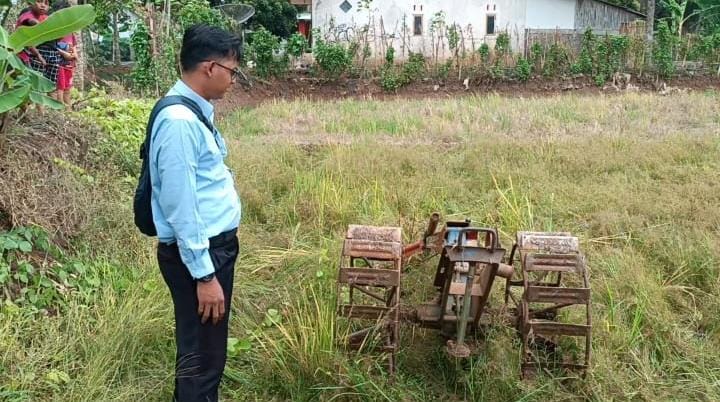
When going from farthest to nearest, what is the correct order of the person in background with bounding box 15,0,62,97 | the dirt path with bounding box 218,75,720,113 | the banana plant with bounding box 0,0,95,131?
1. the dirt path with bounding box 218,75,720,113
2. the person in background with bounding box 15,0,62,97
3. the banana plant with bounding box 0,0,95,131

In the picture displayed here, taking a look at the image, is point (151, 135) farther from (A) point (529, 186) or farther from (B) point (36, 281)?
(A) point (529, 186)

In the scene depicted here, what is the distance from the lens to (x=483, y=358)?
9.91 ft

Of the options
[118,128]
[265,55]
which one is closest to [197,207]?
[118,128]

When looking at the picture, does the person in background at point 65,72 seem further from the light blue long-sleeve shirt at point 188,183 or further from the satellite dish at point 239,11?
the satellite dish at point 239,11

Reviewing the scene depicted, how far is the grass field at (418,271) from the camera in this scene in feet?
9.59

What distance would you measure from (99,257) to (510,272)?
7.82ft

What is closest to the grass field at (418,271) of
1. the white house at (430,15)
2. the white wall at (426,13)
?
the white house at (430,15)

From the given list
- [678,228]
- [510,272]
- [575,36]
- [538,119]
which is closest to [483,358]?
[510,272]

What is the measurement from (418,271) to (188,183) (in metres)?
2.19

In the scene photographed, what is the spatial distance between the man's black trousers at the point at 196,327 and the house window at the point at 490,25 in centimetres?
2023

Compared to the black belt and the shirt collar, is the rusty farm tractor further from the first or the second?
the shirt collar

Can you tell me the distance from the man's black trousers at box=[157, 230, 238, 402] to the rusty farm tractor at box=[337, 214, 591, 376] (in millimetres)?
697

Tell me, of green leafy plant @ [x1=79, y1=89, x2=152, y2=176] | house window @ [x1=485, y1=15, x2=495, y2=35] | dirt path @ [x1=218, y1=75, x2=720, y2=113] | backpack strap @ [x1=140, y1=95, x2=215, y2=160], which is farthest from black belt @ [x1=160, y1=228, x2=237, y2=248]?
house window @ [x1=485, y1=15, x2=495, y2=35]

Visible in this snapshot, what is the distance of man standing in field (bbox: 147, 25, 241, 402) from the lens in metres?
2.05
